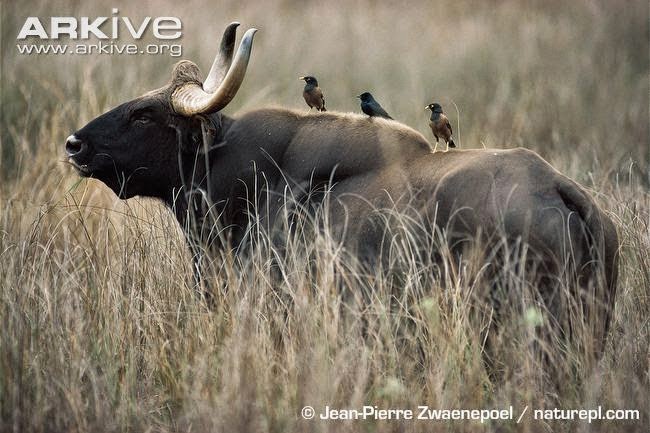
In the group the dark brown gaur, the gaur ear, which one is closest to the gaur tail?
the dark brown gaur

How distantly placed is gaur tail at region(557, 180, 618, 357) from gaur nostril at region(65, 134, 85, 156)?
311cm

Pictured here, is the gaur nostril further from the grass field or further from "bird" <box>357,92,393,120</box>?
"bird" <box>357,92,393,120</box>

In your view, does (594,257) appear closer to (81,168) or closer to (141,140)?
(141,140)

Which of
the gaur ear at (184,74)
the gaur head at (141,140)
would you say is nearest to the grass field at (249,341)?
the gaur head at (141,140)

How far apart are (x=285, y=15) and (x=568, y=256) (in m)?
10.9

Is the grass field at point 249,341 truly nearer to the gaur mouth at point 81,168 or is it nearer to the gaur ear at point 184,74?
the gaur mouth at point 81,168

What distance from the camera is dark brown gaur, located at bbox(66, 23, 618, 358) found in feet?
17.7

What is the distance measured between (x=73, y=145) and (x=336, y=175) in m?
1.78

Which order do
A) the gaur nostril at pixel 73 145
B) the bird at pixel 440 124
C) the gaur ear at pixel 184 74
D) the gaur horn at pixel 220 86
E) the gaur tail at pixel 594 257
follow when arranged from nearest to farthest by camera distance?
the gaur tail at pixel 594 257 → the gaur horn at pixel 220 86 → the bird at pixel 440 124 → the gaur nostril at pixel 73 145 → the gaur ear at pixel 184 74

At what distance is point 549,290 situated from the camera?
5344 millimetres

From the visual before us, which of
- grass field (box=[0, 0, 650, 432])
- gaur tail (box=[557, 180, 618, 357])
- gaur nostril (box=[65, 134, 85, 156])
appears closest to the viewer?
grass field (box=[0, 0, 650, 432])

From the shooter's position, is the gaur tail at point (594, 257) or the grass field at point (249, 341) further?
the gaur tail at point (594, 257)

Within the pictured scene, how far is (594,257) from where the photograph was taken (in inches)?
215

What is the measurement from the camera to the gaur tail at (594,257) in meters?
5.36
